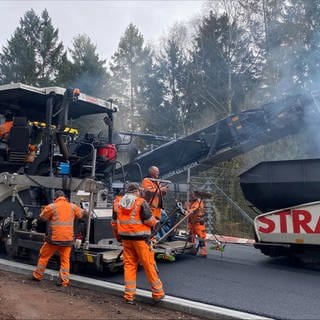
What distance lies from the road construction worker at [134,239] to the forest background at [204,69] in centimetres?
486

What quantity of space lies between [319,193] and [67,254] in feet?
13.5

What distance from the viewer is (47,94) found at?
6898 millimetres

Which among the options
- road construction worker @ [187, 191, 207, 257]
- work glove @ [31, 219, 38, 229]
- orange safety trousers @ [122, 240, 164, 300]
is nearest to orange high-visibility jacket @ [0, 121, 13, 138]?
work glove @ [31, 219, 38, 229]

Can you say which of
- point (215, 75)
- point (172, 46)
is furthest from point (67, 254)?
point (172, 46)

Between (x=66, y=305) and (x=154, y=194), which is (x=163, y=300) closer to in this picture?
(x=66, y=305)

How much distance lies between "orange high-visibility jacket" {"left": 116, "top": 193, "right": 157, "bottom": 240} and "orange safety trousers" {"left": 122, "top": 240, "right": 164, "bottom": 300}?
0.10 metres

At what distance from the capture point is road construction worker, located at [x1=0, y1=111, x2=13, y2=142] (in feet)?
22.9

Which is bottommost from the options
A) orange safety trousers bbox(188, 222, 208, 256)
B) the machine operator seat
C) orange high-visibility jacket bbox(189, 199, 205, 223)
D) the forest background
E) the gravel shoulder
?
the gravel shoulder

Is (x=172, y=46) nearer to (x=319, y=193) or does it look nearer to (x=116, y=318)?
(x=319, y=193)

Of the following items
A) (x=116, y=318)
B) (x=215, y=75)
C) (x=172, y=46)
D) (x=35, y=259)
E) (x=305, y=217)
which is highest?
(x=172, y=46)

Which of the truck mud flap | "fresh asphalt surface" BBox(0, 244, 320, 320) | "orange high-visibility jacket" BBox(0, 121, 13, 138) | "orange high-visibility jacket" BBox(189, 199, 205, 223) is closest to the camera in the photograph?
"fresh asphalt surface" BBox(0, 244, 320, 320)

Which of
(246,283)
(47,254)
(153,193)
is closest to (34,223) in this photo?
(47,254)

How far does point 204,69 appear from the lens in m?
22.7

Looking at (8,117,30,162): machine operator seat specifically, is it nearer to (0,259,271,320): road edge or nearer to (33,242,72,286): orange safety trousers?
(33,242,72,286): orange safety trousers
